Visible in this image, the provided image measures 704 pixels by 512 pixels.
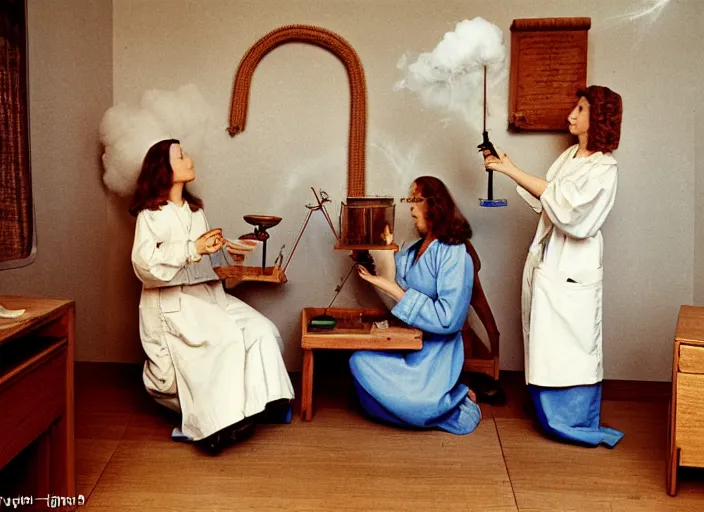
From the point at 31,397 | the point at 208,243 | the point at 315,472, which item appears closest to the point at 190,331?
the point at 208,243

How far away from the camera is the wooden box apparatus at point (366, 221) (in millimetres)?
4727

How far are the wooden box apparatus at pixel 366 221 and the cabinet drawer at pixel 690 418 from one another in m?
1.75

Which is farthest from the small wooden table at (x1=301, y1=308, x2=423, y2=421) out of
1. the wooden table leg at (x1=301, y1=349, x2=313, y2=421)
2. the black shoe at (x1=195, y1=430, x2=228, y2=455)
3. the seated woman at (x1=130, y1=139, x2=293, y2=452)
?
the black shoe at (x1=195, y1=430, x2=228, y2=455)

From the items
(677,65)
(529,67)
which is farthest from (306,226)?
(677,65)

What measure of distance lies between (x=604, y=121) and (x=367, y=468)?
2.23 metres

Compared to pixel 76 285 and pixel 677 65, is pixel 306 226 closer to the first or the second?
pixel 76 285

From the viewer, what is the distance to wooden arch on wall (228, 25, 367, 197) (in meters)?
5.35

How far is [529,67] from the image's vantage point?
5246 mm

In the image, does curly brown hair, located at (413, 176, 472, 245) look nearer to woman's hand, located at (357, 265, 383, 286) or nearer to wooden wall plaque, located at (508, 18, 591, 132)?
woman's hand, located at (357, 265, 383, 286)

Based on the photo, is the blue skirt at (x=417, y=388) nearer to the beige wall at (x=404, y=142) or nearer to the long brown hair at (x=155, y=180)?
the beige wall at (x=404, y=142)

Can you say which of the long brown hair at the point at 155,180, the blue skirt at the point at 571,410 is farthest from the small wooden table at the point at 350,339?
the long brown hair at the point at 155,180

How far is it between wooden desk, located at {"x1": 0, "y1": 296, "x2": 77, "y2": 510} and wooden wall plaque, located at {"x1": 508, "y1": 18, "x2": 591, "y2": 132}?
3.17m

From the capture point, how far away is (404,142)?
5.41m

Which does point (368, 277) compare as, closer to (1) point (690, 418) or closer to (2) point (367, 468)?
(2) point (367, 468)
